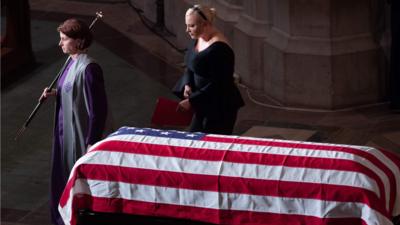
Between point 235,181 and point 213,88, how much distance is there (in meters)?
1.82

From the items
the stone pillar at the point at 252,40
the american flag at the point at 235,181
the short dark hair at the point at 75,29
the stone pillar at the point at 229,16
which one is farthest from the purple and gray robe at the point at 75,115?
the stone pillar at the point at 229,16

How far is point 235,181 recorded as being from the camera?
6.81 m

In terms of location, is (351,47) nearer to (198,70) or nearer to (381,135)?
(381,135)

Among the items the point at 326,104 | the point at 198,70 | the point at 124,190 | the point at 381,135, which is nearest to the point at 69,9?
the point at 326,104

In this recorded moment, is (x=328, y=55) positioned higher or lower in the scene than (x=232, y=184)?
higher

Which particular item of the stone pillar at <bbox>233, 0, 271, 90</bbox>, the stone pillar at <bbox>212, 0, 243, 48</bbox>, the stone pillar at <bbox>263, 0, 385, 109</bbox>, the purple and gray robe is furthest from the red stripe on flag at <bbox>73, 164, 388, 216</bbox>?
the stone pillar at <bbox>212, 0, 243, 48</bbox>

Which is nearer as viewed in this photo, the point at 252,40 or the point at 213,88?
the point at 213,88

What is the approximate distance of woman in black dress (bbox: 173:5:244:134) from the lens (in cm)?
839

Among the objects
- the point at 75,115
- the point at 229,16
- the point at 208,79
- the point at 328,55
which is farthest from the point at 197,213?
the point at 229,16

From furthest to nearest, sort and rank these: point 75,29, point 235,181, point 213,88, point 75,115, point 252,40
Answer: point 252,40, point 213,88, point 75,115, point 75,29, point 235,181

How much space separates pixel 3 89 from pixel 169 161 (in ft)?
18.8

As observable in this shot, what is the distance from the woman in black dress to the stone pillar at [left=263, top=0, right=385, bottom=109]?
9.22ft

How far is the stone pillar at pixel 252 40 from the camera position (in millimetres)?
11930

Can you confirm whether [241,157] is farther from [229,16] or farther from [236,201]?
[229,16]
